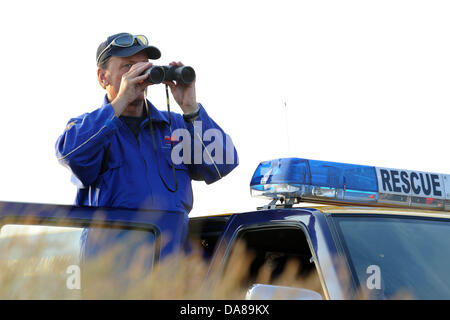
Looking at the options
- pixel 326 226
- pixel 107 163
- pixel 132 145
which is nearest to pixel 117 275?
pixel 107 163

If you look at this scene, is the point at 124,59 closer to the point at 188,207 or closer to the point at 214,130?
the point at 214,130

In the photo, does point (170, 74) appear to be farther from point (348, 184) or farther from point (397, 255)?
point (397, 255)

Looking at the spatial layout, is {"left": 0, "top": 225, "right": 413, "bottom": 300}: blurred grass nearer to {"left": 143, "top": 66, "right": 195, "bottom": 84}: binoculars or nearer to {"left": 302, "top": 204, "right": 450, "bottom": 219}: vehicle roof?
{"left": 302, "top": 204, "right": 450, "bottom": 219}: vehicle roof

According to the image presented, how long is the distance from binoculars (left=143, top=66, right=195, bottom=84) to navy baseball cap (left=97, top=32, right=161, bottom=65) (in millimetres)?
289

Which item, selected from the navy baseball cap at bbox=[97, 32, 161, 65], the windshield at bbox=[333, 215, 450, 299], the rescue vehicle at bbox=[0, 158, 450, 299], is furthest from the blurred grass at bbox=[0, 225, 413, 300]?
the navy baseball cap at bbox=[97, 32, 161, 65]

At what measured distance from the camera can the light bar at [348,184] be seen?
309cm

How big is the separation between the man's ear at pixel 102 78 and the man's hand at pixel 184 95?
366 mm

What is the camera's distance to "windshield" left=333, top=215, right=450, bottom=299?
2.51 m

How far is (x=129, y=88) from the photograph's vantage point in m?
3.36

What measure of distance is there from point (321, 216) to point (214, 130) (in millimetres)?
1120

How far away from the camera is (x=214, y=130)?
143 inches

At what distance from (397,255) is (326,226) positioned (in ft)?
0.97

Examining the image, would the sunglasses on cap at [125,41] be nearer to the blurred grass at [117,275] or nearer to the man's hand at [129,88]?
the man's hand at [129,88]

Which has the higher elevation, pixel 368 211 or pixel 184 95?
pixel 184 95
